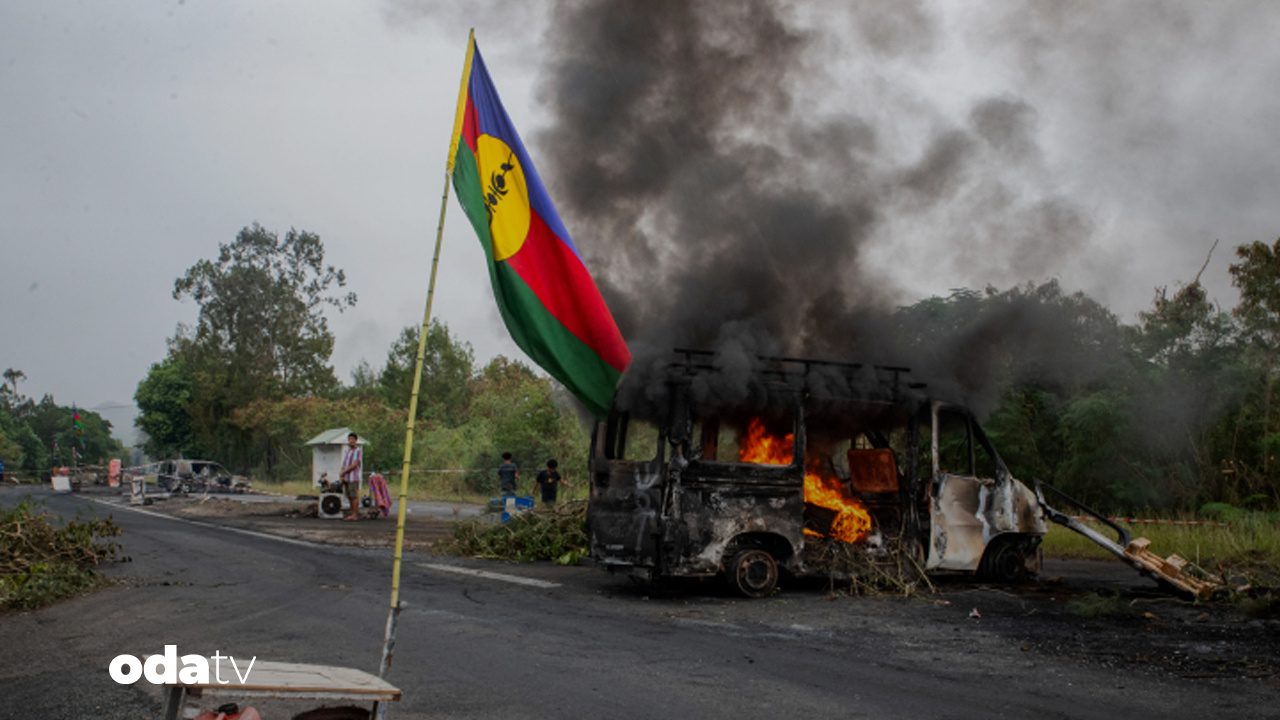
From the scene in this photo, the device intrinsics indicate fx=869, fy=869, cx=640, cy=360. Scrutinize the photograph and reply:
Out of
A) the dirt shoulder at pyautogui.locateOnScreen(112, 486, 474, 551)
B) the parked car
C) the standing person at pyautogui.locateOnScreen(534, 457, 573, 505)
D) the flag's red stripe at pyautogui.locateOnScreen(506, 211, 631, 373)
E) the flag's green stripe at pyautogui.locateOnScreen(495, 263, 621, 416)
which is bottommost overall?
the dirt shoulder at pyautogui.locateOnScreen(112, 486, 474, 551)

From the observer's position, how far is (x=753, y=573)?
8.59 metres

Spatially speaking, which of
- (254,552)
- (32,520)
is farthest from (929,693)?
(254,552)

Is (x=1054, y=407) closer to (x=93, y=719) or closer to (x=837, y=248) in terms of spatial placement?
(x=837, y=248)

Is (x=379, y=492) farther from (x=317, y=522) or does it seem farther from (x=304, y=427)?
(x=304, y=427)

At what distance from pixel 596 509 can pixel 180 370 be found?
58.5 meters

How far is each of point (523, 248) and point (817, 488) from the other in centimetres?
563

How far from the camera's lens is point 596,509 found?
350 inches

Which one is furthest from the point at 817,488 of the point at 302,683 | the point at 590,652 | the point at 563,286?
the point at 302,683

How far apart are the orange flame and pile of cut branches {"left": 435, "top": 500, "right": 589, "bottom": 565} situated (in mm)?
3664

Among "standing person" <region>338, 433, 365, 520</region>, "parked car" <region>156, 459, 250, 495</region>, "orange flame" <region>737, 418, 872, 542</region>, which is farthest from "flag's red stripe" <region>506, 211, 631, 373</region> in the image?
"parked car" <region>156, 459, 250, 495</region>

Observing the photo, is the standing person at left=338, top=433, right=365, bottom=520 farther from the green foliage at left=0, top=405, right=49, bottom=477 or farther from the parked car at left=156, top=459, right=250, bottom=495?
the green foliage at left=0, top=405, right=49, bottom=477

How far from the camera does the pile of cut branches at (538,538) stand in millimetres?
12188

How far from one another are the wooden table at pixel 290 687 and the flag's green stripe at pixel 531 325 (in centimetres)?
209

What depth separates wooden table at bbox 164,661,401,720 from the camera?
8.26 ft
